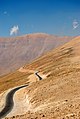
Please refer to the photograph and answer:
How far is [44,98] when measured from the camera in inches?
2334

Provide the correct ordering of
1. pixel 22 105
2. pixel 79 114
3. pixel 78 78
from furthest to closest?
pixel 78 78 → pixel 22 105 → pixel 79 114

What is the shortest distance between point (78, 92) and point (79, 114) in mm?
21932

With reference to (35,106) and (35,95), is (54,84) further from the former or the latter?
(35,106)

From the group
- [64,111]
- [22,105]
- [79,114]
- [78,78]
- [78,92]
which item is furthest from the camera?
[78,78]

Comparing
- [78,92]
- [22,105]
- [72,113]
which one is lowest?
[22,105]

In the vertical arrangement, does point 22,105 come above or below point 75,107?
below

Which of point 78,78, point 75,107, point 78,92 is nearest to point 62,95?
point 78,92

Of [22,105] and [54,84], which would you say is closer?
[22,105]

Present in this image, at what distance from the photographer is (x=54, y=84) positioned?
69.1 metres

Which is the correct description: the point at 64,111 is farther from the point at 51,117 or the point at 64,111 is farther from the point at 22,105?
the point at 22,105

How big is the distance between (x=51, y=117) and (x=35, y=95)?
2957 centimetres

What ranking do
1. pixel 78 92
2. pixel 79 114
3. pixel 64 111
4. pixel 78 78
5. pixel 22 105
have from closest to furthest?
pixel 79 114, pixel 64 111, pixel 78 92, pixel 22 105, pixel 78 78

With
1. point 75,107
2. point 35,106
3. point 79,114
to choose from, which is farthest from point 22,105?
point 79,114

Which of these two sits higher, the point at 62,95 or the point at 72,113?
the point at 72,113
